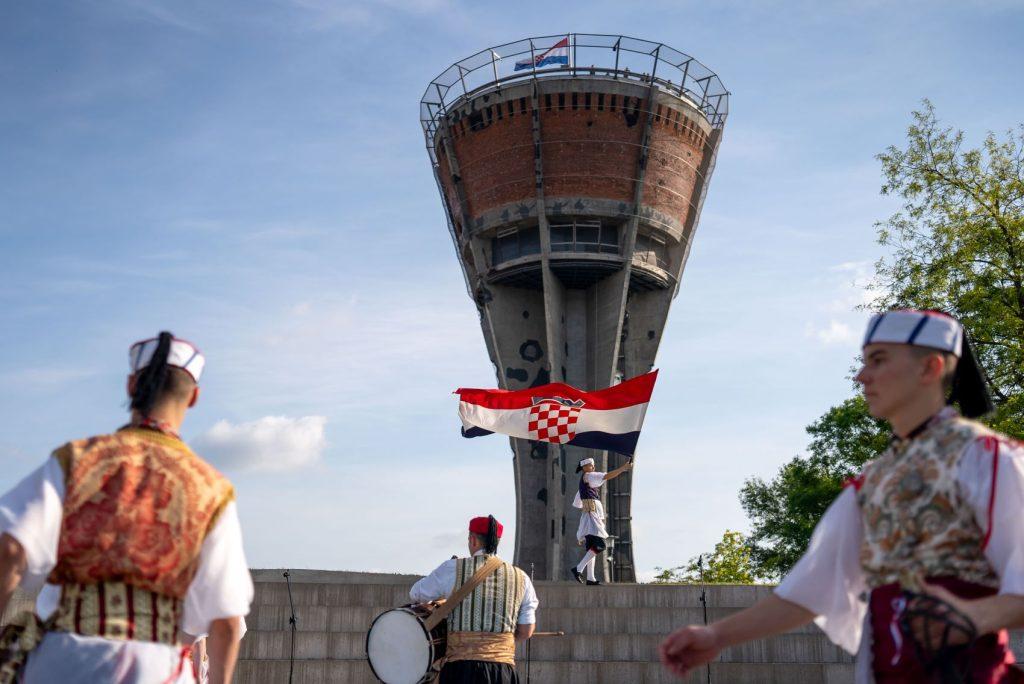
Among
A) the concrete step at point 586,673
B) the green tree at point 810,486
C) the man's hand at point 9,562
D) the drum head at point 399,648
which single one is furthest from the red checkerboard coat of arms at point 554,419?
the green tree at point 810,486

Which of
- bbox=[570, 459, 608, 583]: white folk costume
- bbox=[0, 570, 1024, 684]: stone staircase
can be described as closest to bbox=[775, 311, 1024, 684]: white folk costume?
bbox=[0, 570, 1024, 684]: stone staircase

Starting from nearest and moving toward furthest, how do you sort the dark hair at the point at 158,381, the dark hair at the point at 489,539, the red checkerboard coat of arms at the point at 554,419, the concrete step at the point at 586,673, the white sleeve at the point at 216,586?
the white sleeve at the point at 216,586, the dark hair at the point at 158,381, the dark hair at the point at 489,539, the concrete step at the point at 586,673, the red checkerboard coat of arms at the point at 554,419

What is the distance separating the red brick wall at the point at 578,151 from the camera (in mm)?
35750

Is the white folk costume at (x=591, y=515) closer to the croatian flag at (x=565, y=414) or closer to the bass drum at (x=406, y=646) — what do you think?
the croatian flag at (x=565, y=414)

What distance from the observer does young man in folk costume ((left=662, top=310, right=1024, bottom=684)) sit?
11.0 ft

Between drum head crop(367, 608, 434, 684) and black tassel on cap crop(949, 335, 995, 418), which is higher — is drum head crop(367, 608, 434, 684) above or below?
below

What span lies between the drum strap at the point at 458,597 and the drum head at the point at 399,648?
121 mm

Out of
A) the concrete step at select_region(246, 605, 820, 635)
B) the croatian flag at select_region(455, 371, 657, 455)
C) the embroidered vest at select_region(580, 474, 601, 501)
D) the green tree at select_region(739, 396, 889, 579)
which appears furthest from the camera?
the green tree at select_region(739, 396, 889, 579)

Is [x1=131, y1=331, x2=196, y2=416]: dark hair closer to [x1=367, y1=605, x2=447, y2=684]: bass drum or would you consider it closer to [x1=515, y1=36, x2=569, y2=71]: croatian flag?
[x1=367, y1=605, x2=447, y2=684]: bass drum

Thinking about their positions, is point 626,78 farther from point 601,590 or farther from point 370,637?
point 370,637

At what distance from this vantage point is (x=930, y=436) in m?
3.66

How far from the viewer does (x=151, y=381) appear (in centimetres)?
409

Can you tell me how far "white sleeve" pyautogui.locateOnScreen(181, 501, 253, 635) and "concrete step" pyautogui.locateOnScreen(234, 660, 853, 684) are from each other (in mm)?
10699

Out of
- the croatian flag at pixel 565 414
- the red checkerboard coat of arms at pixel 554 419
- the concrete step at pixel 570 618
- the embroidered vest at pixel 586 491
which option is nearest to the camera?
the concrete step at pixel 570 618
